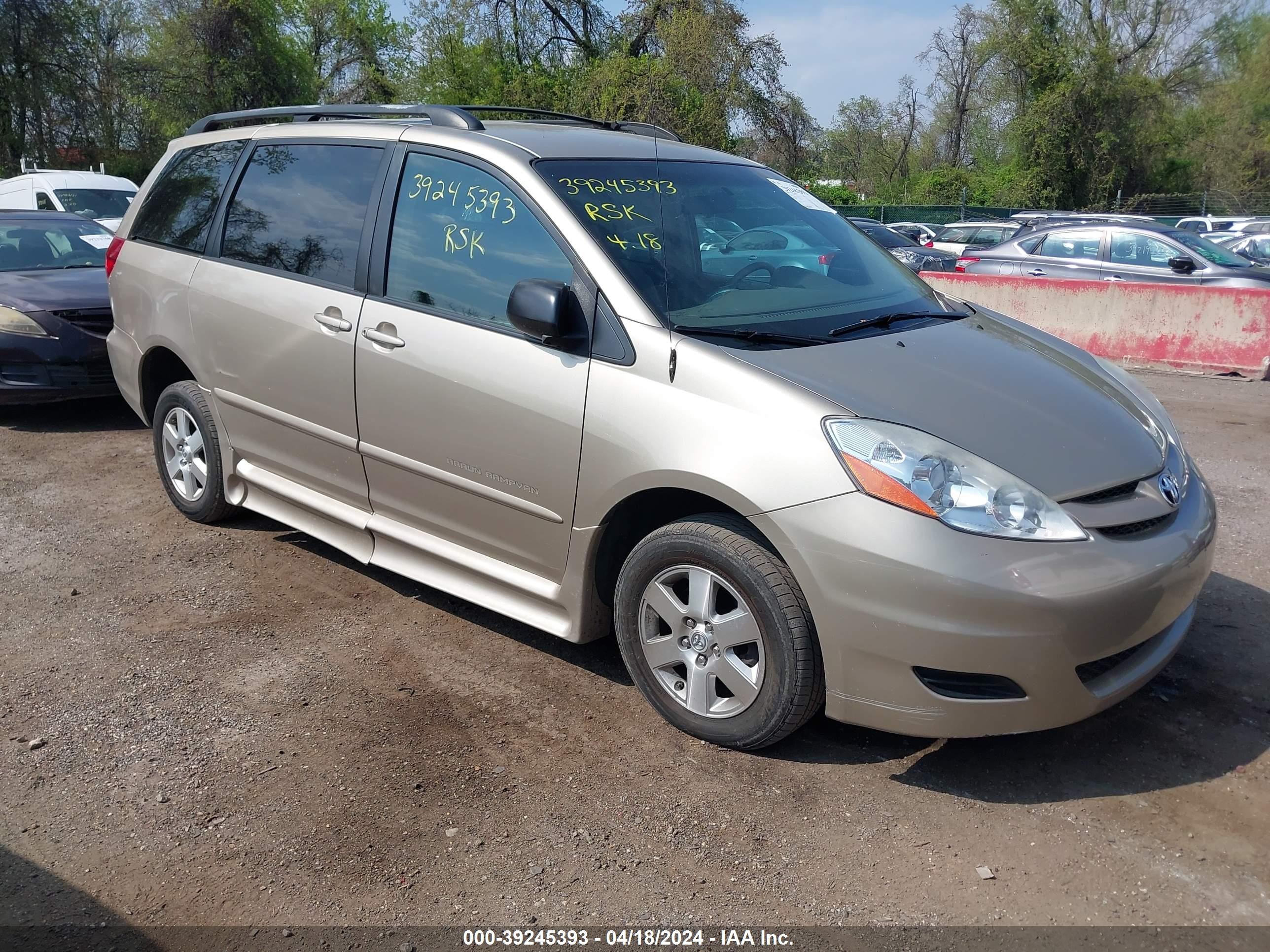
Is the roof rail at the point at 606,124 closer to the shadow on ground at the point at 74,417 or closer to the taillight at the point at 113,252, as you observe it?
the taillight at the point at 113,252

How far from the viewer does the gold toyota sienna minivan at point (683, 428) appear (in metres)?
2.94

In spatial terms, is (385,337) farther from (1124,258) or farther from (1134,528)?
(1124,258)

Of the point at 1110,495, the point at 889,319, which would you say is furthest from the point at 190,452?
the point at 1110,495

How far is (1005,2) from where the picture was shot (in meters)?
41.5

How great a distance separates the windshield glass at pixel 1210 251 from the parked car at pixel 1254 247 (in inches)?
191

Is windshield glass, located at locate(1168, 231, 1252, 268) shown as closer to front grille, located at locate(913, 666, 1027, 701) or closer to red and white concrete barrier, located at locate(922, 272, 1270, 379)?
red and white concrete barrier, located at locate(922, 272, 1270, 379)

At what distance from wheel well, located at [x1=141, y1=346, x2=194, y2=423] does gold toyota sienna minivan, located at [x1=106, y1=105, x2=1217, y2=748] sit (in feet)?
1.30

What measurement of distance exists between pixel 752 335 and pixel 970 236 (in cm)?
2199

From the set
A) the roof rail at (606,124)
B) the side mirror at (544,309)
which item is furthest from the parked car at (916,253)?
the side mirror at (544,309)

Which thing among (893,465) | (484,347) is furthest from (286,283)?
(893,465)

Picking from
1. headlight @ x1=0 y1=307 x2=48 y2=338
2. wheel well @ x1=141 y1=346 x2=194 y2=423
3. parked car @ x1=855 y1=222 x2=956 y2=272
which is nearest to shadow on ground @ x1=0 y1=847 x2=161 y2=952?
wheel well @ x1=141 y1=346 x2=194 y2=423

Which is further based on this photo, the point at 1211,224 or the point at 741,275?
the point at 1211,224

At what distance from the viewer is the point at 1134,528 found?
3.10 metres

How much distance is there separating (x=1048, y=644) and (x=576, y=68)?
3240 cm
